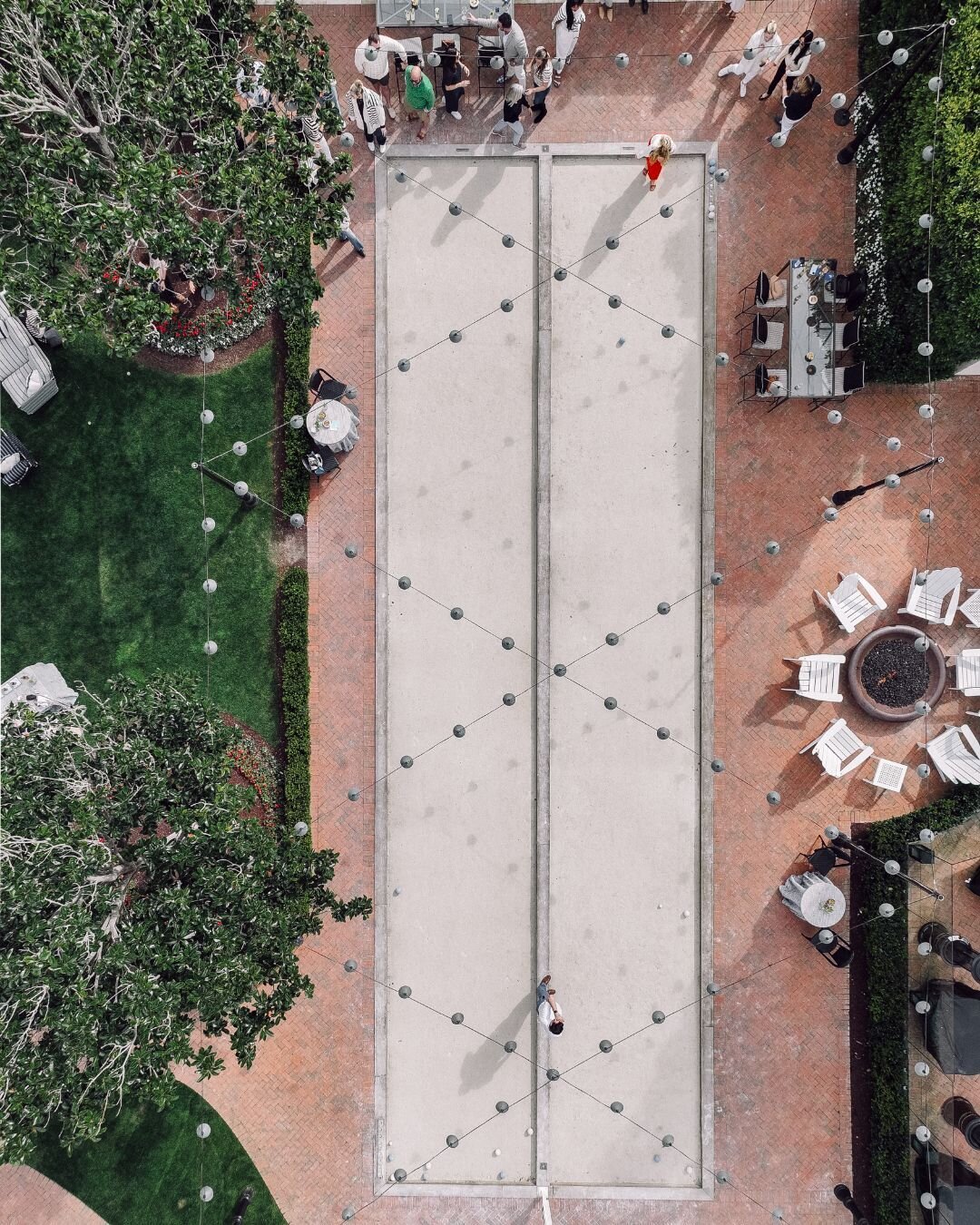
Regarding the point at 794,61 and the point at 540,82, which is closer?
the point at 794,61

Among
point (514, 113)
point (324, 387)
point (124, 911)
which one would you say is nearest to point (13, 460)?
point (324, 387)

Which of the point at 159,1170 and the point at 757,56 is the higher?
the point at 757,56

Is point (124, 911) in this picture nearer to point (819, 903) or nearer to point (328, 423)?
point (328, 423)

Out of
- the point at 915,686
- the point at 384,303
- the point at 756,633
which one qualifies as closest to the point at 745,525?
the point at 756,633

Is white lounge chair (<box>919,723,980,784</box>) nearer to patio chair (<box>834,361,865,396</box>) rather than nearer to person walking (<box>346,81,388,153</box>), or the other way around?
patio chair (<box>834,361,865,396</box>)

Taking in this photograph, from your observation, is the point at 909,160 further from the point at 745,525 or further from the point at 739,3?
the point at 745,525

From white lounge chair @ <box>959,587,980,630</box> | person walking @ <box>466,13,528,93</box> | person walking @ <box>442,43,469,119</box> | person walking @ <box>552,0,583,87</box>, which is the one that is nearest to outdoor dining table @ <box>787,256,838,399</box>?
white lounge chair @ <box>959,587,980,630</box>

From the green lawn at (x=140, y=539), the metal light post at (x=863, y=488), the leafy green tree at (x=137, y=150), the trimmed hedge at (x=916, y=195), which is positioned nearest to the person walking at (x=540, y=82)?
the leafy green tree at (x=137, y=150)
